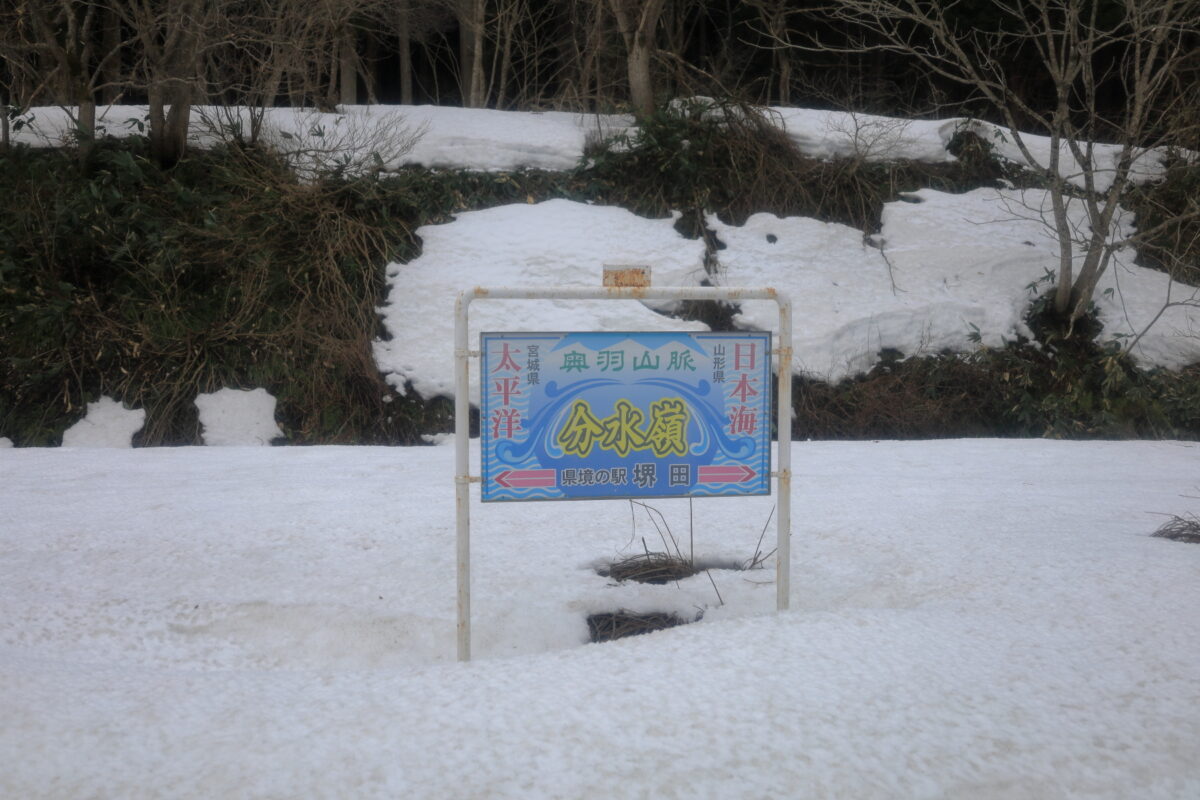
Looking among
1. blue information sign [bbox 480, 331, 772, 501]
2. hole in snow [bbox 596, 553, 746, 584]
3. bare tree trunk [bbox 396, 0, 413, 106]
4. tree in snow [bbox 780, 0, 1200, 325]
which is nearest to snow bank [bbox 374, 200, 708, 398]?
tree in snow [bbox 780, 0, 1200, 325]

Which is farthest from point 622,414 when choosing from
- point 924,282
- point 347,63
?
point 347,63

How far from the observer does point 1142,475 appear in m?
6.94

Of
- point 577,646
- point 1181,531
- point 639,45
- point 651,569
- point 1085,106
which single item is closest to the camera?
point 577,646

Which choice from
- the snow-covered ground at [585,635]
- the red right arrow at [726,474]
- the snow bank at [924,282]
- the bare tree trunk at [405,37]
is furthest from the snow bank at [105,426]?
the bare tree trunk at [405,37]

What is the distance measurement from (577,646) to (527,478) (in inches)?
34.5

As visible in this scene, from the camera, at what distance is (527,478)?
3.70 meters

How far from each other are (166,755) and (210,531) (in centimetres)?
270

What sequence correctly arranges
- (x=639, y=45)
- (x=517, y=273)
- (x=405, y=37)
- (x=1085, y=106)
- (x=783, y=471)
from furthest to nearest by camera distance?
(x=405, y=37), (x=639, y=45), (x=1085, y=106), (x=517, y=273), (x=783, y=471)

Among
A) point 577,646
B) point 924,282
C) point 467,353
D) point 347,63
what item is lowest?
point 577,646

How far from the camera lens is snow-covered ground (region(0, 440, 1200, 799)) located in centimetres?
271

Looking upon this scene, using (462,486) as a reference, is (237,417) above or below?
below

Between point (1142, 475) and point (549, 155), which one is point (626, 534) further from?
point (549, 155)

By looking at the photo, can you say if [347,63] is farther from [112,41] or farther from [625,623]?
[625,623]

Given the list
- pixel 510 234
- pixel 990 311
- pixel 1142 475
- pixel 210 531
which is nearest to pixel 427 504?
pixel 210 531
